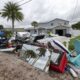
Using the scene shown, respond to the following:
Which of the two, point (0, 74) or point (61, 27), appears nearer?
point (0, 74)

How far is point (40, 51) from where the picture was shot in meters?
8.46

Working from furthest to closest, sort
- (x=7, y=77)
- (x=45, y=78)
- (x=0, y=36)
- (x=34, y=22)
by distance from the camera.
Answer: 1. (x=34, y=22)
2. (x=0, y=36)
3. (x=45, y=78)
4. (x=7, y=77)

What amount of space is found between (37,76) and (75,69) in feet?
7.50

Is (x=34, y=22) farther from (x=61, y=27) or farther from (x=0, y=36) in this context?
(x=0, y=36)

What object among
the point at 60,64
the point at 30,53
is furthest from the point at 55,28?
the point at 60,64

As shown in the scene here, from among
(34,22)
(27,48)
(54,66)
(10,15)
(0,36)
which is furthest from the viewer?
(34,22)

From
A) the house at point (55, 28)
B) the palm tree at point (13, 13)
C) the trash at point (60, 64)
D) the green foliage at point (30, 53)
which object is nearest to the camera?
the trash at point (60, 64)

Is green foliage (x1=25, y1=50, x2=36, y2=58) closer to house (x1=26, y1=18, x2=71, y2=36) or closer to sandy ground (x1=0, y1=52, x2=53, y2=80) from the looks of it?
sandy ground (x1=0, y1=52, x2=53, y2=80)

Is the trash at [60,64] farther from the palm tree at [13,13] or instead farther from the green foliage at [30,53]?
the palm tree at [13,13]

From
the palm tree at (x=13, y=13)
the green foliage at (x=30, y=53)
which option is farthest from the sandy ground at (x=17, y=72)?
the palm tree at (x=13, y=13)

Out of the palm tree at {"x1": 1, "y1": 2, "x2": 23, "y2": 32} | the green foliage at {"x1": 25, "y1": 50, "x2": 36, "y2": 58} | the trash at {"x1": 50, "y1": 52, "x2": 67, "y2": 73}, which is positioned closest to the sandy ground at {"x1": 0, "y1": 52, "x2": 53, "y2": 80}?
the trash at {"x1": 50, "y1": 52, "x2": 67, "y2": 73}

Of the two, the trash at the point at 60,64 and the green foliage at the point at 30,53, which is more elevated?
the green foliage at the point at 30,53

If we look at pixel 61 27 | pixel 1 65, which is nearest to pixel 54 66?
pixel 1 65

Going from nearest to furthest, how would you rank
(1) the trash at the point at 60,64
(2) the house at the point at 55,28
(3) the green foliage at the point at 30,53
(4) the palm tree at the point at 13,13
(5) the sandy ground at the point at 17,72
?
(5) the sandy ground at the point at 17,72 < (1) the trash at the point at 60,64 < (3) the green foliage at the point at 30,53 < (4) the palm tree at the point at 13,13 < (2) the house at the point at 55,28
